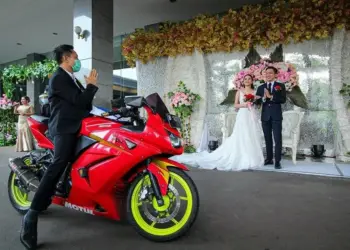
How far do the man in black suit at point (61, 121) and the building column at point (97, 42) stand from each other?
4.12 metres

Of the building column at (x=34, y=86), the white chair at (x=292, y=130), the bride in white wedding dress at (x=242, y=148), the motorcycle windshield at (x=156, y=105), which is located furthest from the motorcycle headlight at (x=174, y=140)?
the building column at (x=34, y=86)

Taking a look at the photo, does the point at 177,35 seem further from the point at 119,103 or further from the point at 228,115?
the point at 119,103

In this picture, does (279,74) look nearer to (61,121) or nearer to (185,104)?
(185,104)

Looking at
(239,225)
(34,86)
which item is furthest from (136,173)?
(34,86)

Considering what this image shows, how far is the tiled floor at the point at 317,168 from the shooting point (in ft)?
14.7

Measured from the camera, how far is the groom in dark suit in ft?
16.4

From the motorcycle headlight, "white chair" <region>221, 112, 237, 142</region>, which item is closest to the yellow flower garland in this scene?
"white chair" <region>221, 112, 237, 142</region>

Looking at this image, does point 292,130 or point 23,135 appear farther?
point 23,135

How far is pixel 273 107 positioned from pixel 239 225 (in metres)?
3.23

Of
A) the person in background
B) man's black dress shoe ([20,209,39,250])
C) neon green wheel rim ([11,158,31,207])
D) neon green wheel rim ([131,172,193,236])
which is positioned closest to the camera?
man's black dress shoe ([20,209,39,250])

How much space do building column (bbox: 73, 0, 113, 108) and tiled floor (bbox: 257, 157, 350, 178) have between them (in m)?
3.86

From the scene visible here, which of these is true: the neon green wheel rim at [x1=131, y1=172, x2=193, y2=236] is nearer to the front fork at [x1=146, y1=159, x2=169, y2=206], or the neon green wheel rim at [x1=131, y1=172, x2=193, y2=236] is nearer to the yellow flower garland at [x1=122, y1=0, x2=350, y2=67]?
the front fork at [x1=146, y1=159, x2=169, y2=206]

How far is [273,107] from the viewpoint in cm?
506

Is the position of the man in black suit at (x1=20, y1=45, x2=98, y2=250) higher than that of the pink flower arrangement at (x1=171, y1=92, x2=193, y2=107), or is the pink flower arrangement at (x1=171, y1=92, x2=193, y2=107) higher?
the pink flower arrangement at (x1=171, y1=92, x2=193, y2=107)
